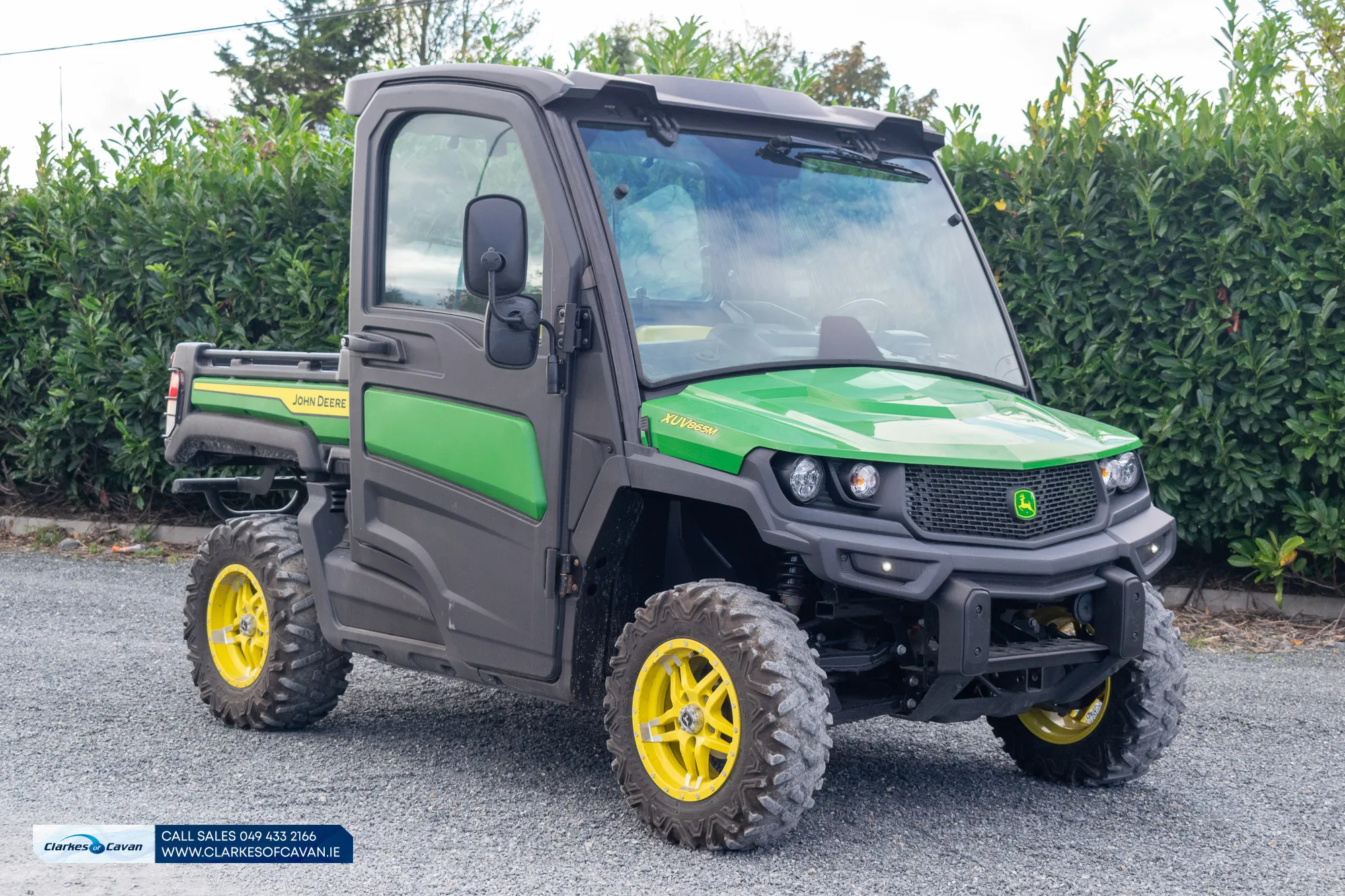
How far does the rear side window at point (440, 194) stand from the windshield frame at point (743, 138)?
0.27m

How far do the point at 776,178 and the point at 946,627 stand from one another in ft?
5.59

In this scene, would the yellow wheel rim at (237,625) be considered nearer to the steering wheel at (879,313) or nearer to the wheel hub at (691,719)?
the wheel hub at (691,719)

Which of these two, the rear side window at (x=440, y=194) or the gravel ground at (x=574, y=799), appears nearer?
the gravel ground at (x=574, y=799)

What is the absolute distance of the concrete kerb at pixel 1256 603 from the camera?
26.9 feet

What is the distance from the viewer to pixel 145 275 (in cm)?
1083

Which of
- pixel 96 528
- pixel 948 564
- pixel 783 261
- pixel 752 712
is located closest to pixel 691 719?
pixel 752 712

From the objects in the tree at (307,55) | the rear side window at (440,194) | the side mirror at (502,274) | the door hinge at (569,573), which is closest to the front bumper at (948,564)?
the door hinge at (569,573)

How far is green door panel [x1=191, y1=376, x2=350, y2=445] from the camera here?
561 centimetres

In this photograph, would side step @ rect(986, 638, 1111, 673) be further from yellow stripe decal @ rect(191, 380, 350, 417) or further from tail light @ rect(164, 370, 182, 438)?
tail light @ rect(164, 370, 182, 438)

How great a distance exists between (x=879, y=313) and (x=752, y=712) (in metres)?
1.60

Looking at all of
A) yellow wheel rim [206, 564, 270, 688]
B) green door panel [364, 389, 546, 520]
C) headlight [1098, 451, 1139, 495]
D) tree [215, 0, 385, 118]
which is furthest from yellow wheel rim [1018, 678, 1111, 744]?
tree [215, 0, 385, 118]

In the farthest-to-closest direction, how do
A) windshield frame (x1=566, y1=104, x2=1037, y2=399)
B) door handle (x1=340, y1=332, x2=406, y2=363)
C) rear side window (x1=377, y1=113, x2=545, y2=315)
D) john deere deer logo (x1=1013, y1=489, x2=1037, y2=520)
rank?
door handle (x1=340, y1=332, x2=406, y2=363), rear side window (x1=377, y1=113, x2=545, y2=315), windshield frame (x1=566, y1=104, x2=1037, y2=399), john deere deer logo (x1=1013, y1=489, x2=1037, y2=520)

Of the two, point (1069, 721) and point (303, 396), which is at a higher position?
point (303, 396)

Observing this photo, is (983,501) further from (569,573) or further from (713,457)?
(569,573)
